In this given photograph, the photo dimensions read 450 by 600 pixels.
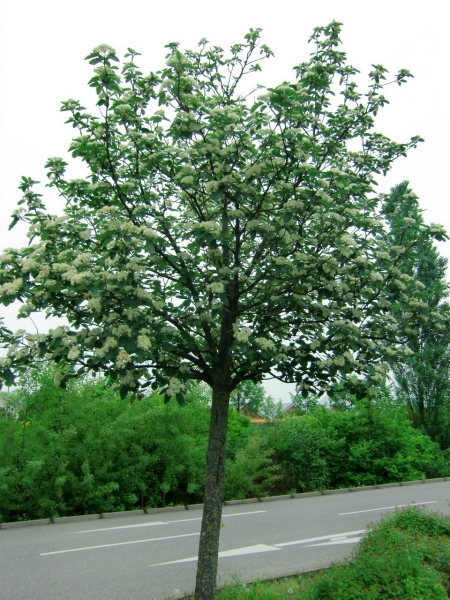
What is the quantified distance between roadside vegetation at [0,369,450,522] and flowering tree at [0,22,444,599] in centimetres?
573

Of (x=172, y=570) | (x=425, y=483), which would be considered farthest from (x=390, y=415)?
(x=172, y=570)

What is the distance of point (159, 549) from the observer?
9.34 meters

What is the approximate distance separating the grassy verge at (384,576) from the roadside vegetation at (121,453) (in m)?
5.10

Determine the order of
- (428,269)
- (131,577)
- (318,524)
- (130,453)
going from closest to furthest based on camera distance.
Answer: (131,577) → (318,524) → (130,453) → (428,269)

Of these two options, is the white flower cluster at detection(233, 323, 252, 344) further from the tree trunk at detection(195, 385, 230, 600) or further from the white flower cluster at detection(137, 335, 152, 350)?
the tree trunk at detection(195, 385, 230, 600)

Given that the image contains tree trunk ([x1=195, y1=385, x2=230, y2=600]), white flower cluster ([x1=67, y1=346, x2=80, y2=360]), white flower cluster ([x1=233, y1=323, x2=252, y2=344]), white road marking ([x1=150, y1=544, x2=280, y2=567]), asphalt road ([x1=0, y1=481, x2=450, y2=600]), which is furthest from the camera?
white road marking ([x1=150, y1=544, x2=280, y2=567])

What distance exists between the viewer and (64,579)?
7.57 m

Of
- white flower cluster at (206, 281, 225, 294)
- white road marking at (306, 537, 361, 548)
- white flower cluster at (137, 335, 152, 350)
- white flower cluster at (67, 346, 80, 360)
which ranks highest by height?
white flower cluster at (206, 281, 225, 294)

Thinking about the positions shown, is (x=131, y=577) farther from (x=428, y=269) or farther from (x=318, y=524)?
(x=428, y=269)

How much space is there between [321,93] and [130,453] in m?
10.2

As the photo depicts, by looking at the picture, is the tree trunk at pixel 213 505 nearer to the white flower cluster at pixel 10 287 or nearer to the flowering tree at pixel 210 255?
the flowering tree at pixel 210 255

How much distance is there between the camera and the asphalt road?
7164 mm

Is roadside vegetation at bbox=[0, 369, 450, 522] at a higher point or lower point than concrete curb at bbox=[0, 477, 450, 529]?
higher

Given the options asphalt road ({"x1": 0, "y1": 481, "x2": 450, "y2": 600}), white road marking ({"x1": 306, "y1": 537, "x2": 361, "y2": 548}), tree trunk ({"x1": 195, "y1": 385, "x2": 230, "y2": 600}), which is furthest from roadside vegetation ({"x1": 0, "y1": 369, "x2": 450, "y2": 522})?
tree trunk ({"x1": 195, "y1": 385, "x2": 230, "y2": 600})
